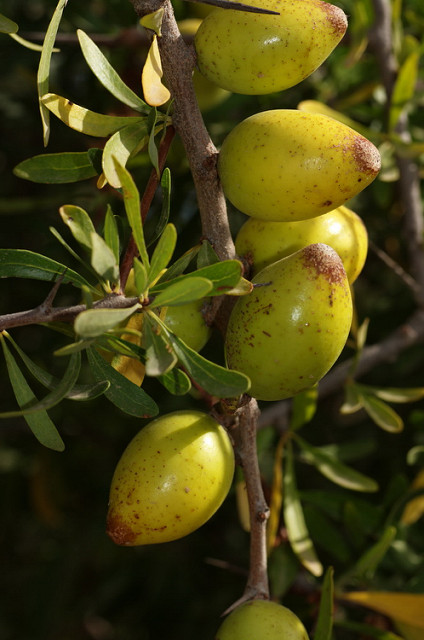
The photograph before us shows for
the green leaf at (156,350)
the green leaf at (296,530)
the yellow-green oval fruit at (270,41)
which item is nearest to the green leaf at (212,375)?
the green leaf at (156,350)

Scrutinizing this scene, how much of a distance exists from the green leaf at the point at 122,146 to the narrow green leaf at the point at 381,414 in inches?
28.1

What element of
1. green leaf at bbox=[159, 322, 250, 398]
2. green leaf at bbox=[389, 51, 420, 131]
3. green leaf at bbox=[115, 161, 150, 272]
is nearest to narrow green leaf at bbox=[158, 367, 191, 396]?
green leaf at bbox=[159, 322, 250, 398]

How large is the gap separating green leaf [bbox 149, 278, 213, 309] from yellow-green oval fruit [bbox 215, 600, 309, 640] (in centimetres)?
44

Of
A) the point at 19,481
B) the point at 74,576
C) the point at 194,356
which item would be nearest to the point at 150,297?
the point at 194,356

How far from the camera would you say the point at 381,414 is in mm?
1328

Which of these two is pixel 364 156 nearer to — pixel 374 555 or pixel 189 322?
pixel 189 322

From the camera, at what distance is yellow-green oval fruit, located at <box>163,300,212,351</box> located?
93 cm

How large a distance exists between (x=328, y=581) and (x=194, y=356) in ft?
1.43

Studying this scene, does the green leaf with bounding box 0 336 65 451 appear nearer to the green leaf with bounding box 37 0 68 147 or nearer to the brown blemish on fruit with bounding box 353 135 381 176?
the green leaf with bounding box 37 0 68 147

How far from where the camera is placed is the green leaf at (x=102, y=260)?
0.71m

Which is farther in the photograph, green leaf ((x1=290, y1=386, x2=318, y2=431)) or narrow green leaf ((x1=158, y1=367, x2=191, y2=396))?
green leaf ((x1=290, y1=386, x2=318, y2=431))

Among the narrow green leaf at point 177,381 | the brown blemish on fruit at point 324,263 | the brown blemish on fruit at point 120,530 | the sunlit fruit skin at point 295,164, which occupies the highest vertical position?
the sunlit fruit skin at point 295,164

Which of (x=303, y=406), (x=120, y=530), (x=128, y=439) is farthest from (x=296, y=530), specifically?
(x=128, y=439)

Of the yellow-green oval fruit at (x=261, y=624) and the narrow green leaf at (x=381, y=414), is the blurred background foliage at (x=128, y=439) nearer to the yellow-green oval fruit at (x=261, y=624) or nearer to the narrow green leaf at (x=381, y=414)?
the narrow green leaf at (x=381, y=414)
